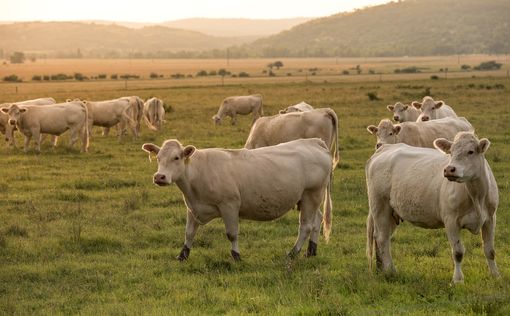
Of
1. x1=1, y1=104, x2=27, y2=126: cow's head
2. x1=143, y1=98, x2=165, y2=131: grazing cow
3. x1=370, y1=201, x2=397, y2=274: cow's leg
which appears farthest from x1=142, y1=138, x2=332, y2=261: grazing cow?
x1=143, y1=98, x2=165, y2=131: grazing cow

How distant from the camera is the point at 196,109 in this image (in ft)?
126

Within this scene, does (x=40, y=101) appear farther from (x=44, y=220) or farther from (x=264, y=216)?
(x=264, y=216)

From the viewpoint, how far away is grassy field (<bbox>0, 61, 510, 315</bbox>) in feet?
27.0

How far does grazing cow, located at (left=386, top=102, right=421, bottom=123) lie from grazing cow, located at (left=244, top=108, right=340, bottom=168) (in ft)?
17.7

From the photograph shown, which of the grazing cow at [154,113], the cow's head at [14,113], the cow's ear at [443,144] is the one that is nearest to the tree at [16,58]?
the grazing cow at [154,113]

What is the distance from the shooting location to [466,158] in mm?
8289

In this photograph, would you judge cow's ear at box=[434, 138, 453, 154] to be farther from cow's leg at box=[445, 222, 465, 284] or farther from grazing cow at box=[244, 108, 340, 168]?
grazing cow at box=[244, 108, 340, 168]

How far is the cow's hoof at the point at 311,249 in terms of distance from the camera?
10688 mm

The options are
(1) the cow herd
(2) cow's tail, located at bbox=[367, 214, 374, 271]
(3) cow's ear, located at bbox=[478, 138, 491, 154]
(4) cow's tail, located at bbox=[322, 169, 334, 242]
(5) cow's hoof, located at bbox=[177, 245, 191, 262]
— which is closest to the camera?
(3) cow's ear, located at bbox=[478, 138, 491, 154]

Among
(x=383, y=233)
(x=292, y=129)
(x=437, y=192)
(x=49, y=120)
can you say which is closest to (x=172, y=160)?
(x=383, y=233)

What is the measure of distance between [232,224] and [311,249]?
1.26 m

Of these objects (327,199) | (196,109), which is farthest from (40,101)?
(327,199)

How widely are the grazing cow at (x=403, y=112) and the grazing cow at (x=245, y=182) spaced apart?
10495mm

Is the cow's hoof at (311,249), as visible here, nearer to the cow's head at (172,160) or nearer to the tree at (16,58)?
the cow's head at (172,160)
